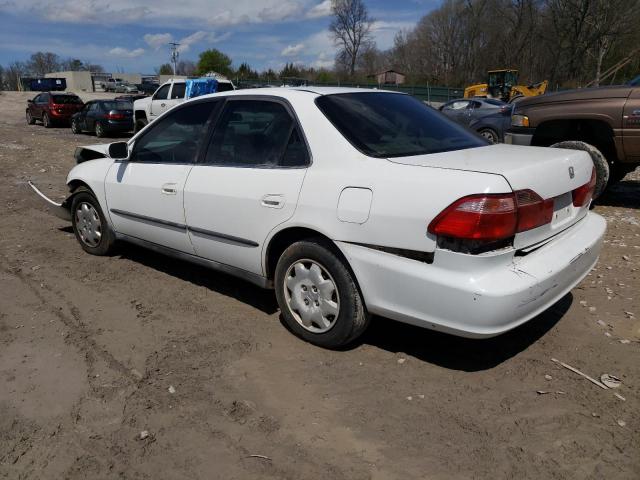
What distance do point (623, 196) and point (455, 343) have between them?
587cm

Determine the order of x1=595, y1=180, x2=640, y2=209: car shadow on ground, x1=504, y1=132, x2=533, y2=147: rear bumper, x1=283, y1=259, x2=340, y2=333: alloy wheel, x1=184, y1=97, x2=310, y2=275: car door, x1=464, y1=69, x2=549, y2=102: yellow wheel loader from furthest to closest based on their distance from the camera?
x1=464, y1=69, x2=549, y2=102: yellow wheel loader, x1=595, y1=180, x2=640, y2=209: car shadow on ground, x1=504, y1=132, x2=533, y2=147: rear bumper, x1=184, y1=97, x2=310, y2=275: car door, x1=283, y1=259, x2=340, y2=333: alloy wheel

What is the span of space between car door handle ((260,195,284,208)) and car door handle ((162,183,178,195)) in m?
0.97

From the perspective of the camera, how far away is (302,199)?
3172 millimetres

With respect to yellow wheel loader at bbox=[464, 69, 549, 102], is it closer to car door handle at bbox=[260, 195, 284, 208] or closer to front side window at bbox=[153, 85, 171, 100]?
front side window at bbox=[153, 85, 171, 100]

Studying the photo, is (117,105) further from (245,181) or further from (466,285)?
(466,285)

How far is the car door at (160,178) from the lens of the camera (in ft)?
13.3

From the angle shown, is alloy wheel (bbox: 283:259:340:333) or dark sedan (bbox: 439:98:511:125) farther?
dark sedan (bbox: 439:98:511:125)

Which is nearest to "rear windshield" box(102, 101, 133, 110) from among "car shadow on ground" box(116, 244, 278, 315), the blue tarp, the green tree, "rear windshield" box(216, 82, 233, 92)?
the blue tarp

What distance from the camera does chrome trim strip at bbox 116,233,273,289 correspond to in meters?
3.65

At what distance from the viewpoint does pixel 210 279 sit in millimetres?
4664

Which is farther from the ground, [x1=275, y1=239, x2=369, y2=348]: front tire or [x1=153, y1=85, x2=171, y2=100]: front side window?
[x1=153, y1=85, x2=171, y2=100]: front side window

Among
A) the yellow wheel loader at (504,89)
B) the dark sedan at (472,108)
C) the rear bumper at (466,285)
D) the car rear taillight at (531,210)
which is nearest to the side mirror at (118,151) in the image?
the rear bumper at (466,285)

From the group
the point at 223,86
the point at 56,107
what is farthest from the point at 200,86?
Result: the point at 56,107

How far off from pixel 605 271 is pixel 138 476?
4221 mm
